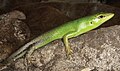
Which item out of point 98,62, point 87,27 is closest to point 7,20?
point 87,27

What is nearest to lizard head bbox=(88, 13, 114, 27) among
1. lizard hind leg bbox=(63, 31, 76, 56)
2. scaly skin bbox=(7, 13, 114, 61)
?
scaly skin bbox=(7, 13, 114, 61)

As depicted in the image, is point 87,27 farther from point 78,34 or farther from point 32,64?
point 32,64

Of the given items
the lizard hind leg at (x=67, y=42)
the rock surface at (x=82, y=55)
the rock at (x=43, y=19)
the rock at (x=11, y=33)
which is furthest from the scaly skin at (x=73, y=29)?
the rock at (x=43, y=19)

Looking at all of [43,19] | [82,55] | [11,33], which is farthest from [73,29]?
[43,19]

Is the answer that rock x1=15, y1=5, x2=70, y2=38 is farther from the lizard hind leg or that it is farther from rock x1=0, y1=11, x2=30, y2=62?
the lizard hind leg

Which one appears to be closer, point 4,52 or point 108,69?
point 108,69

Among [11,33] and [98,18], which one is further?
[11,33]

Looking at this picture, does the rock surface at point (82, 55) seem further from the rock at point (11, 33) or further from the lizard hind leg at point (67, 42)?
the rock at point (11, 33)

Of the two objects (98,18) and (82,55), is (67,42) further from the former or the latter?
(98,18)
